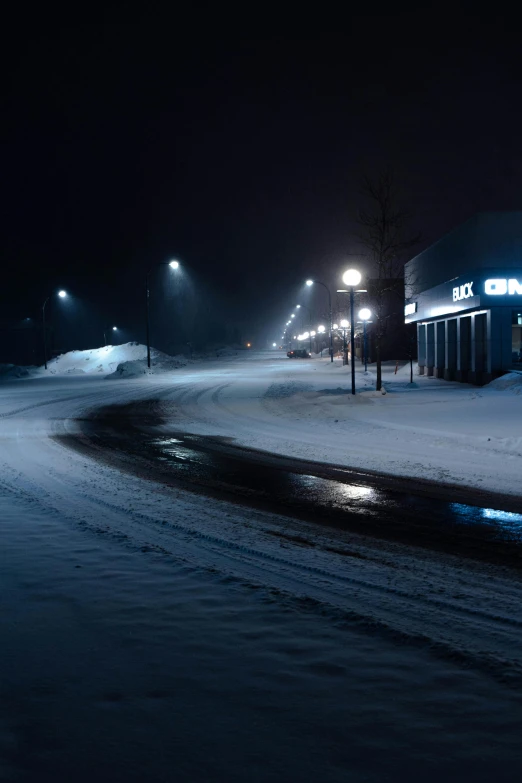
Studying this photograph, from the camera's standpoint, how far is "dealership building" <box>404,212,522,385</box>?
3023 cm

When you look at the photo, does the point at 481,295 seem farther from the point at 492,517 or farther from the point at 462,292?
the point at 492,517

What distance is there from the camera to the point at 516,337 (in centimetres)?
3077

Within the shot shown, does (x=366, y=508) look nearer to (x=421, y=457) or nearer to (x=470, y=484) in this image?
(x=470, y=484)

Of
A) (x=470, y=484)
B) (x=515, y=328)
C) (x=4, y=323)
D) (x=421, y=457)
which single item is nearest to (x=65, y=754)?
(x=470, y=484)

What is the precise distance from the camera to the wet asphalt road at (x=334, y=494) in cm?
722

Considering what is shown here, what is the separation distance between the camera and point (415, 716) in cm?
348

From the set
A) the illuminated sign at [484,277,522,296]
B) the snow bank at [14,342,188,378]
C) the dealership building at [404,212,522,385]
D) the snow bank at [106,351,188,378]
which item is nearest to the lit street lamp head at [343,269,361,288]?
the dealership building at [404,212,522,385]

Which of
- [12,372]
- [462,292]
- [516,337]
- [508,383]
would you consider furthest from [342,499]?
[12,372]

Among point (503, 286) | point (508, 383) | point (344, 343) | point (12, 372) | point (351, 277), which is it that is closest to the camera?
point (351, 277)

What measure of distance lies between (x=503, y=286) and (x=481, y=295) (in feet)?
3.21

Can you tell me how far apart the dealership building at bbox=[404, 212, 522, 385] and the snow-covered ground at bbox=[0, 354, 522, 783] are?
24634mm

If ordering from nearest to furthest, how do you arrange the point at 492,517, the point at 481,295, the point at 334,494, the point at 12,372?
the point at 492,517 < the point at 334,494 < the point at 481,295 < the point at 12,372


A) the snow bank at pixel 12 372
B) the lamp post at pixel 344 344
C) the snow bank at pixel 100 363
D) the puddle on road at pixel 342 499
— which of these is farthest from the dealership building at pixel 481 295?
the snow bank at pixel 12 372

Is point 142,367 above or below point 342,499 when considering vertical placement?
above
